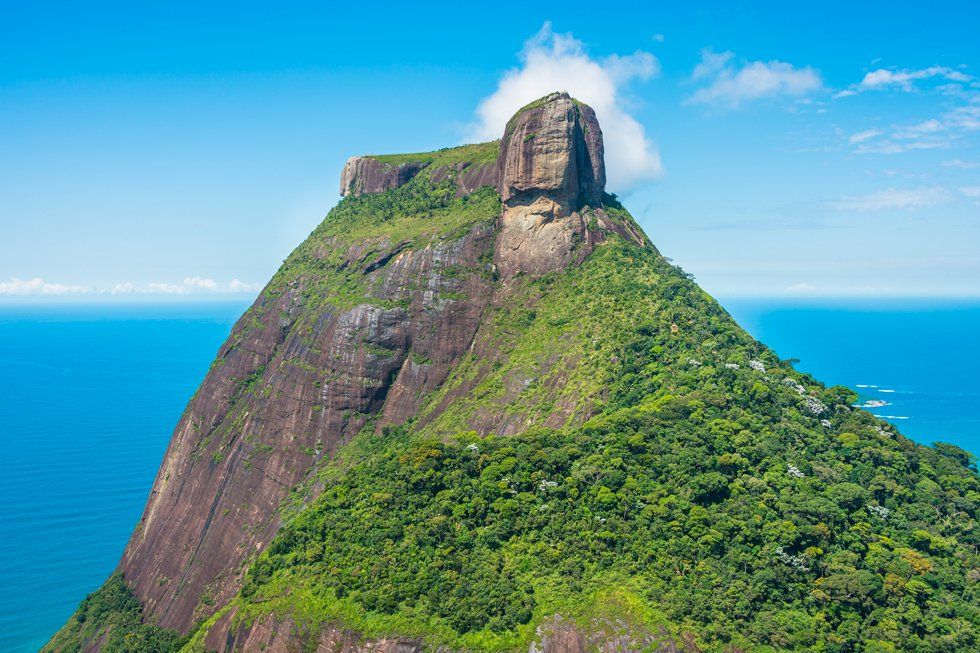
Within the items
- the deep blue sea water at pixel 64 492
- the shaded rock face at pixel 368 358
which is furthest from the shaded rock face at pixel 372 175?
the deep blue sea water at pixel 64 492

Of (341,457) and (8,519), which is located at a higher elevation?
(341,457)

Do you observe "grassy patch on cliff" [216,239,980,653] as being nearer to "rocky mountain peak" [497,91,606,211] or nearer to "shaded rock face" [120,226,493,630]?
"shaded rock face" [120,226,493,630]

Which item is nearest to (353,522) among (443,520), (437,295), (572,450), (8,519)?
(443,520)

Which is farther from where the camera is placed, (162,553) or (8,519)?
(8,519)

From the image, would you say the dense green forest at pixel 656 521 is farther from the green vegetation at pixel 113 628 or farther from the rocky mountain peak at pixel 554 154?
the rocky mountain peak at pixel 554 154

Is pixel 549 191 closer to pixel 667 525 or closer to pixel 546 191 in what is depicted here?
pixel 546 191

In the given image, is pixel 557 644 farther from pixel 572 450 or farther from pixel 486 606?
pixel 572 450

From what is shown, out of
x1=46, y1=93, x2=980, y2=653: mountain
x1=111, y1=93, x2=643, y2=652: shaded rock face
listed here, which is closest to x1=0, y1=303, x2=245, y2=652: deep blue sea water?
x1=46, y1=93, x2=980, y2=653: mountain

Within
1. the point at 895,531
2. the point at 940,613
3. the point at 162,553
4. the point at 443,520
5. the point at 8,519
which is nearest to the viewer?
the point at 940,613
